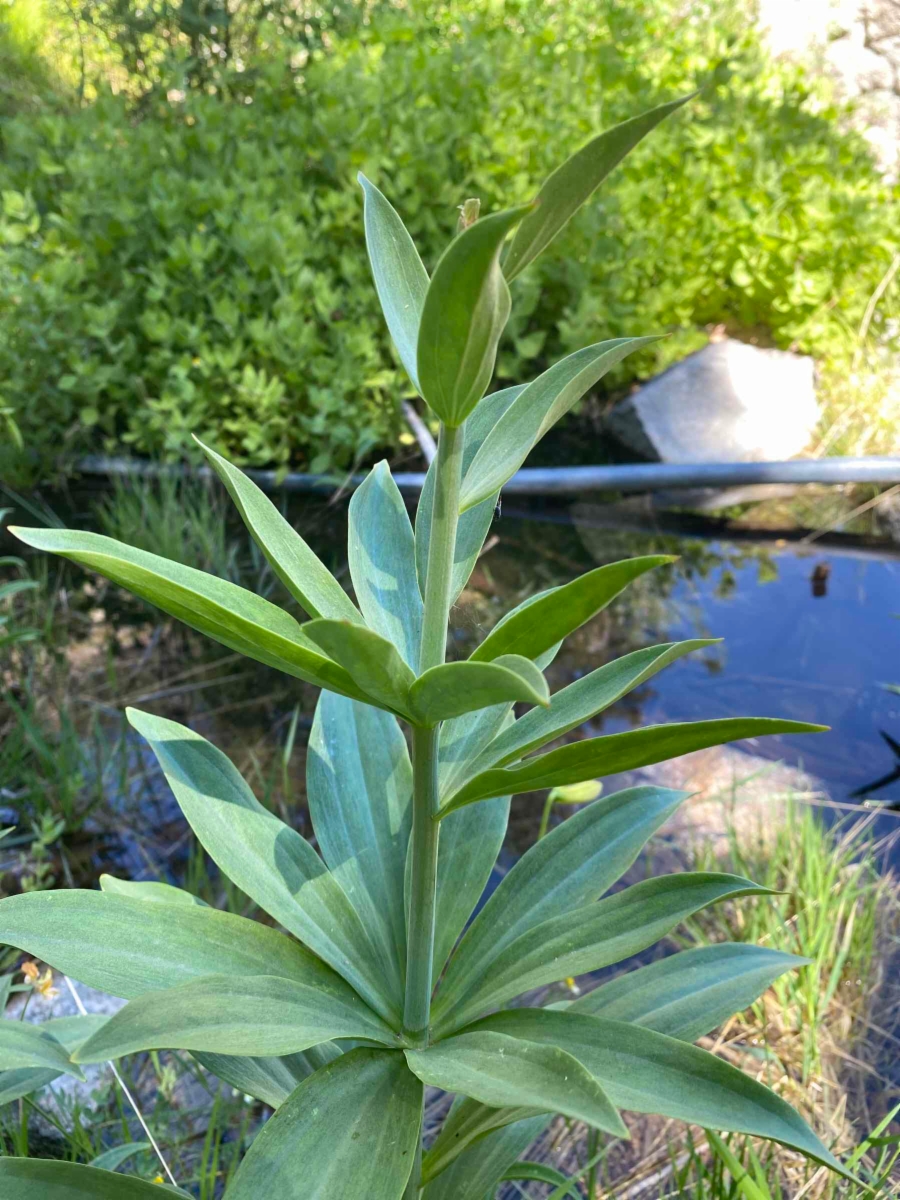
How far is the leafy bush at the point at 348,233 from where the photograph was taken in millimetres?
2990

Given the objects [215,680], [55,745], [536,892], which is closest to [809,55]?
[215,680]

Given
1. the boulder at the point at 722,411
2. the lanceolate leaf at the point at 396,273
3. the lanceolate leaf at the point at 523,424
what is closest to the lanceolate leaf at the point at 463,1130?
the lanceolate leaf at the point at 523,424

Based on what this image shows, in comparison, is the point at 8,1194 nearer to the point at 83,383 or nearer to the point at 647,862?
→ the point at 647,862

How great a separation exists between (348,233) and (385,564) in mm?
2987

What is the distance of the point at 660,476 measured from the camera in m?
2.99

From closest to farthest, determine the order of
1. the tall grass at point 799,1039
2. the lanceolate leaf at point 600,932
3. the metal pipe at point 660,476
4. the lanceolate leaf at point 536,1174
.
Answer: the lanceolate leaf at point 600,932 < the lanceolate leaf at point 536,1174 < the tall grass at point 799,1039 < the metal pipe at point 660,476

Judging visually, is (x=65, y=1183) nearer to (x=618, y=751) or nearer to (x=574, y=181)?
(x=618, y=751)

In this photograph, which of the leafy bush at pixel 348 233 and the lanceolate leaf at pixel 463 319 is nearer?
the lanceolate leaf at pixel 463 319

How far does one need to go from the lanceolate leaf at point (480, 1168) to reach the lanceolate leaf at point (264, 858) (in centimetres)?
22

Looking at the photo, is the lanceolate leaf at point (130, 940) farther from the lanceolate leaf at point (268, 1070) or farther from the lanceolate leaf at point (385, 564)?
the lanceolate leaf at point (385, 564)

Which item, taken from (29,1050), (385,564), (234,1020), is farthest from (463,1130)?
(385,564)

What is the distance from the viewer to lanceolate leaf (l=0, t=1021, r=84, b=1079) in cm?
76

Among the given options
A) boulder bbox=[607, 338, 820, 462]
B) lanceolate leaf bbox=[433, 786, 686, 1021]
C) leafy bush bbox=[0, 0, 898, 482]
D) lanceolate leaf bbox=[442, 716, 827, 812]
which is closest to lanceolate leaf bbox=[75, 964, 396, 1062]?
lanceolate leaf bbox=[433, 786, 686, 1021]

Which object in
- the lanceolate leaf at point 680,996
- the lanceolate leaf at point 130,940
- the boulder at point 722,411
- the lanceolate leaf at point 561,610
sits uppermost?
the boulder at point 722,411
